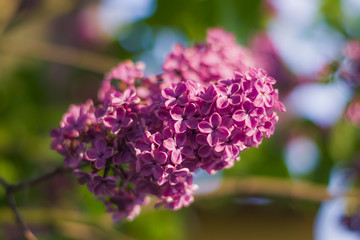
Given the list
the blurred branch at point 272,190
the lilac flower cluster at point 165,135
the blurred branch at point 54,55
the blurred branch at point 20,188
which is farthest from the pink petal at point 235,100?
the blurred branch at point 54,55

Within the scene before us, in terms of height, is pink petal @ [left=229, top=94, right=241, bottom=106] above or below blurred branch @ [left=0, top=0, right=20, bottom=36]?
below

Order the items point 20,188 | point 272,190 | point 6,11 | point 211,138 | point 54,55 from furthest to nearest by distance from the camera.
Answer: point 6,11
point 54,55
point 272,190
point 20,188
point 211,138

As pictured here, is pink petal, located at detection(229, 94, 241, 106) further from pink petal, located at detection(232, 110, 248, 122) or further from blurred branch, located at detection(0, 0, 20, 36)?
blurred branch, located at detection(0, 0, 20, 36)

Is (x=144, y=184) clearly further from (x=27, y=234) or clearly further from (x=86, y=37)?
(x=86, y=37)

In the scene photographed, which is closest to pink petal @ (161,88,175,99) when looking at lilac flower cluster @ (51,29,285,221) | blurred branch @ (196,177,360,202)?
lilac flower cluster @ (51,29,285,221)

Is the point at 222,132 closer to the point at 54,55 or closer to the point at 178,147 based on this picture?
the point at 178,147

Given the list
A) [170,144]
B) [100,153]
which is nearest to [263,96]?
[170,144]

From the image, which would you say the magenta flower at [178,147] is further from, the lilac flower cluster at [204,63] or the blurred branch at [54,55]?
the blurred branch at [54,55]

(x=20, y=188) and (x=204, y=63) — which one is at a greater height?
(x=204, y=63)
